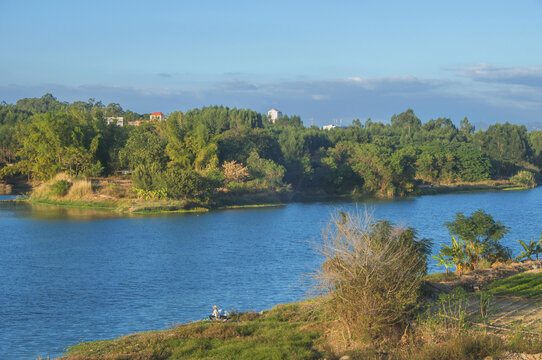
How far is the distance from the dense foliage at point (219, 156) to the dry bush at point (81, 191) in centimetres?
405

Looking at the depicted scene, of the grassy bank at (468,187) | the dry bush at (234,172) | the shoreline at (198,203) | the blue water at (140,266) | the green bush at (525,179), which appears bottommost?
the blue water at (140,266)

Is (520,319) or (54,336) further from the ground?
(520,319)

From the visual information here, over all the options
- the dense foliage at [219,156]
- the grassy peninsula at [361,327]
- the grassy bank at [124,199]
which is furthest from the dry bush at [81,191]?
the grassy peninsula at [361,327]

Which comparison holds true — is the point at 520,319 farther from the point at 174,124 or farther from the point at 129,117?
the point at 129,117

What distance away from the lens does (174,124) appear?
179 ft

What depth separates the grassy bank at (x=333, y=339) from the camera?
10000 millimetres

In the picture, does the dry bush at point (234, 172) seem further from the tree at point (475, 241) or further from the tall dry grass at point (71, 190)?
the tree at point (475, 241)

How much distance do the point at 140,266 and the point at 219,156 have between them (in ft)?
105

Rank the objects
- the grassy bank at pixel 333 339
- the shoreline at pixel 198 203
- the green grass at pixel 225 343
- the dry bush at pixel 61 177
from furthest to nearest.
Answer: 1. the dry bush at pixel 61 177
2. the shoreline at pixel 198 203
3. the green grass at pixel 225 343
4. the grassy bank at pixel 333 339

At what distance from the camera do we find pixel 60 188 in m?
48.6

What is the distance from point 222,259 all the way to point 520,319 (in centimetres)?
1603

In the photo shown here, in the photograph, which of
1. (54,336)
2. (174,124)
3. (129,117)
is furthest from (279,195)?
(129,117)

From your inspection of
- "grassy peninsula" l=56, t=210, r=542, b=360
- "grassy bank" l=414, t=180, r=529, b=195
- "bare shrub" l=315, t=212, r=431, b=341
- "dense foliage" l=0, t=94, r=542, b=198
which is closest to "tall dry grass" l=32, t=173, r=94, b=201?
"dense foliage" l=0, t=94, r=542, b=198

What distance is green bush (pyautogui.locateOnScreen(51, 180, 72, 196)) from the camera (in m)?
48.6
